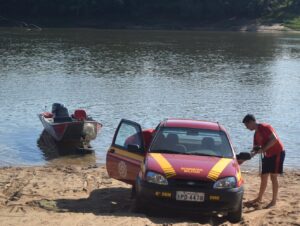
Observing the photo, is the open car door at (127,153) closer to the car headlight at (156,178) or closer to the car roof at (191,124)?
the car roof at (191,124)

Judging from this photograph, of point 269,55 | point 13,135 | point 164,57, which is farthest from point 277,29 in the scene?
point 13,135

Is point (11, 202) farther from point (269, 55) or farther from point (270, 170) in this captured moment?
point (269, 55)

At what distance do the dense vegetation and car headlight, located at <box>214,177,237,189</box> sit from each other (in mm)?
91855

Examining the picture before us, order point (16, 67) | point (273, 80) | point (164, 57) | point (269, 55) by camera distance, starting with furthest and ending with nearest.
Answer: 1. point (269, 55)
2. point (164, 57)
3. point (16, 67)
4. point (273, 80)

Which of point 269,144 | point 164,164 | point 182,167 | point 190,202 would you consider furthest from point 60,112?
point 190,202

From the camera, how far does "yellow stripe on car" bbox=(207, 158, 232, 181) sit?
31.2 ft

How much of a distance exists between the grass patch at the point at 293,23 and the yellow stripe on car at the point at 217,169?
97.6m

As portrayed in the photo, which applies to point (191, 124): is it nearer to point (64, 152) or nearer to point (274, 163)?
point (274, 163)

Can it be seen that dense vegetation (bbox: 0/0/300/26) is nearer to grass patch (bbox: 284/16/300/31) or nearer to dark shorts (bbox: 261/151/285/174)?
grass patch (bbox: 284/16/300/31)

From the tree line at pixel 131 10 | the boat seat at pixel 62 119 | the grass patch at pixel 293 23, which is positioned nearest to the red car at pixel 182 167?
the boat seat at pixel 62 119

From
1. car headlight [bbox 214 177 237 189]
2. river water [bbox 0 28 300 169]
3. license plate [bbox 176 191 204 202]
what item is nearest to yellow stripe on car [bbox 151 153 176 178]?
license plate [bbox 176 191 204 202]

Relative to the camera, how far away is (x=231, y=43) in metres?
72.5

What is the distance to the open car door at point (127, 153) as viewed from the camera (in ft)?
35.7

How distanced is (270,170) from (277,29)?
309 feet
